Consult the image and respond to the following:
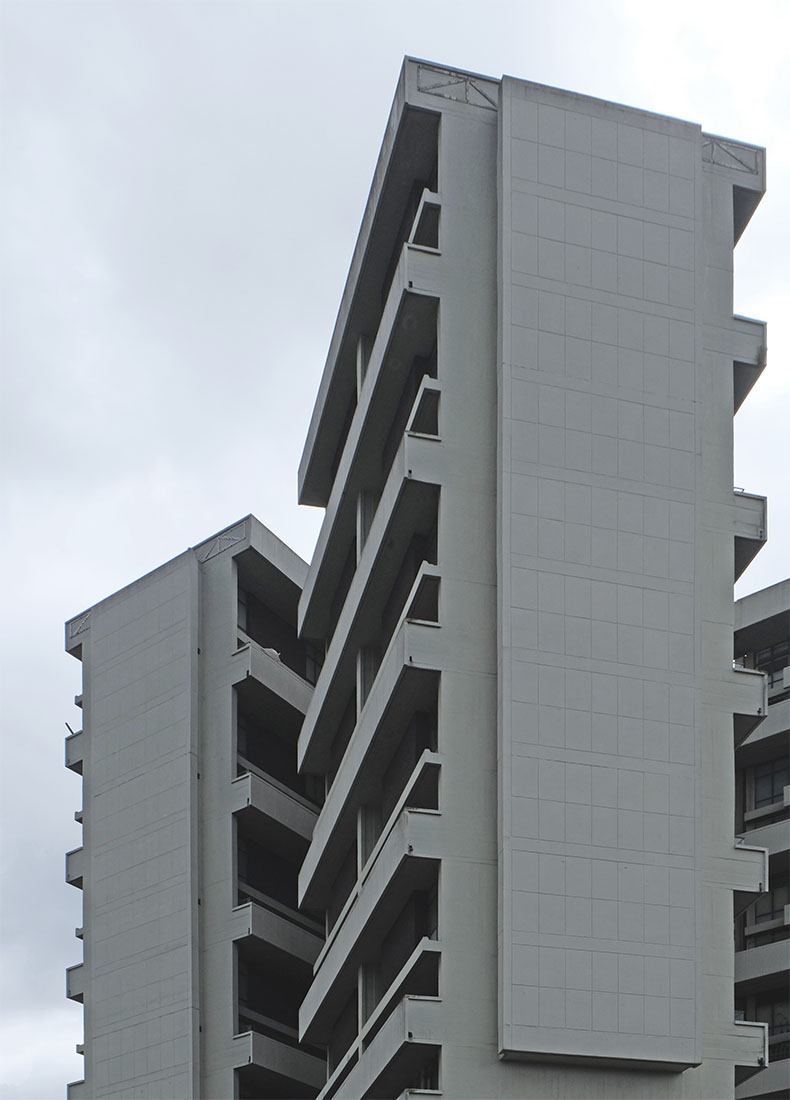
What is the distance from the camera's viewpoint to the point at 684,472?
129ft

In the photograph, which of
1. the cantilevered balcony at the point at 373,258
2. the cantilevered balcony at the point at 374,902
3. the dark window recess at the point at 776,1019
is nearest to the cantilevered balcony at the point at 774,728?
the dark window recess at the point at 776,1019

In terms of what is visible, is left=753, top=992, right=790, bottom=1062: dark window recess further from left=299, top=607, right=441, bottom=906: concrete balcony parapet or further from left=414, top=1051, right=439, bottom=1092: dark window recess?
left=414, top=1051, right=439, bottom=1092: dark window recess

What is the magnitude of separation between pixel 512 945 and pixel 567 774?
3951 mm

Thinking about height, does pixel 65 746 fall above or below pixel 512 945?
above

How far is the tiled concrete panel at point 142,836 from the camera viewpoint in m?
55.0

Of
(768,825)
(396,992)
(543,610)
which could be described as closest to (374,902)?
(396,992)

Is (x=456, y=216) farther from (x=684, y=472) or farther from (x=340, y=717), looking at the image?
(x=340, y=717)

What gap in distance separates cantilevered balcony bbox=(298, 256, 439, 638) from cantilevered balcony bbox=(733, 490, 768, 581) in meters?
8.94

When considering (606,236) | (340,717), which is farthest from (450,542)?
(340,717)

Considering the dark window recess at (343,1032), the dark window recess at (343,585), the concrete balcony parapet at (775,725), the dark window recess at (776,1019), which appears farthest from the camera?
the concrete balcony parapet at (775,725)

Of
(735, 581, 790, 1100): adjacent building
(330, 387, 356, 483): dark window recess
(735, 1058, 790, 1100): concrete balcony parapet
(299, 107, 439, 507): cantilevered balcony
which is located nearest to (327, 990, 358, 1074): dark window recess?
(735, 1058, 790, 1100): concrete balcony parapet

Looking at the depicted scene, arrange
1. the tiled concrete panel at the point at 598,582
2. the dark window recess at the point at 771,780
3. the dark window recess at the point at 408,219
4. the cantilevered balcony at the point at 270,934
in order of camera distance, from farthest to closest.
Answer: the dark window recess at the point at 771,780
the cantilevered balcony at the point at 270,934
the dark window recess at the point at 408,219
the tiled concrete panel at the point at 598,582

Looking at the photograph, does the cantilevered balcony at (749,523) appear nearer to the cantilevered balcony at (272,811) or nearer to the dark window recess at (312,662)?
the cantilevered balcony at (272,811)

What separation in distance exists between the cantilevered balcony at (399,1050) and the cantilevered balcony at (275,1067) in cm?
1061
